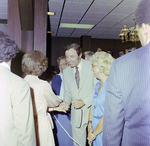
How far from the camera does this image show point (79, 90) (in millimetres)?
2162

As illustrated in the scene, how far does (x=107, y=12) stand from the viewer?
486cm

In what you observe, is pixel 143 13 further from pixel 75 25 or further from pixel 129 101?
pixel 75 25

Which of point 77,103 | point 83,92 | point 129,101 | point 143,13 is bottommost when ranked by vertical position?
point 77,103

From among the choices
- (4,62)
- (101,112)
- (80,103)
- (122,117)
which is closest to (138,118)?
(122,117)

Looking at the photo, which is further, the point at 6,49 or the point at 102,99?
the point at 102,99

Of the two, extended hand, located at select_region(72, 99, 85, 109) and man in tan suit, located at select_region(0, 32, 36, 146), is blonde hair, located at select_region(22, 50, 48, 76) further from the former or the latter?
extended hand, located at select_region(72, 99, 85, 109)

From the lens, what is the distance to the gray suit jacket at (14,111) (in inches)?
45.3

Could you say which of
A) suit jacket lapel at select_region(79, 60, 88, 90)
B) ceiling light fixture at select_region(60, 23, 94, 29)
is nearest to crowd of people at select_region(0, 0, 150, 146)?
suit jacket lapel at select_region(79, 60, 88, 90)

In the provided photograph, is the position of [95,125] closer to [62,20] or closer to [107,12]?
[107,12]

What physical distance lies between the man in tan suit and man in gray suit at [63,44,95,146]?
0.91m

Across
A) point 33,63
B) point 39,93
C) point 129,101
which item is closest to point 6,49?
point 33,63

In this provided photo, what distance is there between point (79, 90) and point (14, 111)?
110cm

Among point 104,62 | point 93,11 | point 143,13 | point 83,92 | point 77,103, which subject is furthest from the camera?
point 93,11

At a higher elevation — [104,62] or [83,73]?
[104,62]
